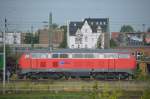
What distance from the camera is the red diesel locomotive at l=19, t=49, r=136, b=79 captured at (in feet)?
141

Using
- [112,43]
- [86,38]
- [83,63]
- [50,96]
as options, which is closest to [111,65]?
[83,63]

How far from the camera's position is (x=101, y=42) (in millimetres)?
81000

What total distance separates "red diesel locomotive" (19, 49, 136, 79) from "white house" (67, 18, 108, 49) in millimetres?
43336

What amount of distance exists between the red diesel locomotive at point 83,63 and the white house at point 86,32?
43.3 meters

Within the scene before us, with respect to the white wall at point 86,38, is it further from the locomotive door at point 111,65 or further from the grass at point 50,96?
the grass at point 50,96

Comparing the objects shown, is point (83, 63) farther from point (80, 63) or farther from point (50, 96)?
point (50, 96)

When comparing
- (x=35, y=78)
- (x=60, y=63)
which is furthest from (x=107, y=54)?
(x=35, y=78)

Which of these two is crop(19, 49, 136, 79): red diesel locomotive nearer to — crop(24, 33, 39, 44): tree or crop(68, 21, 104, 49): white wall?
crop(68, 21, 104, 49): white wall

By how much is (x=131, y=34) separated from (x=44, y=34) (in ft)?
103

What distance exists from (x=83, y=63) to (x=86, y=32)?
Result: 49685mm

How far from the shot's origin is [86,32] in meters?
92.4

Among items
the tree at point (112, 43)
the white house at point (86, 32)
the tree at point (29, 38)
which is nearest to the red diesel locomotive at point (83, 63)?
the white house at point (86, 32)

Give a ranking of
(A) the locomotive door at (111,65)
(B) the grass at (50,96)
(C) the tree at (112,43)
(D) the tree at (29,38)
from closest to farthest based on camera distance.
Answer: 1. (B) the grass at (50,96)
2. (A) the locomotive door at (111,65)
3. (C) the tree at (112,43)
4. (D) the tree at (29,38)

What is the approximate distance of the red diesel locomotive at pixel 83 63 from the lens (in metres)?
43.1
